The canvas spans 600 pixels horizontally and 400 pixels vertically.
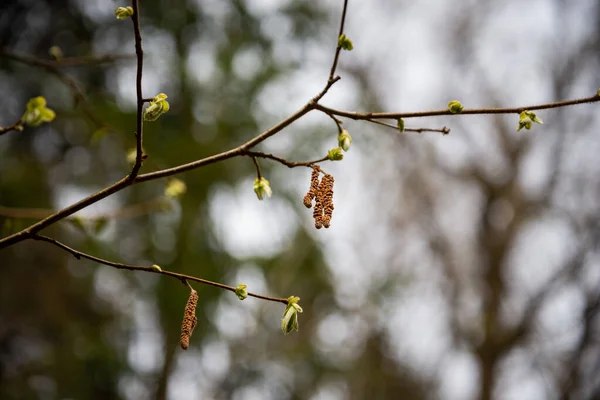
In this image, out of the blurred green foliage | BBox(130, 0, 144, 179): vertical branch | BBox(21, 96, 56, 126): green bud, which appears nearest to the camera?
BBox(130, 0, 144, 179): vertical branch

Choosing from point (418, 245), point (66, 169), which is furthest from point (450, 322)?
point (66, 169)

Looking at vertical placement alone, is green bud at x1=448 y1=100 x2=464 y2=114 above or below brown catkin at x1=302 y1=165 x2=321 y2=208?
above

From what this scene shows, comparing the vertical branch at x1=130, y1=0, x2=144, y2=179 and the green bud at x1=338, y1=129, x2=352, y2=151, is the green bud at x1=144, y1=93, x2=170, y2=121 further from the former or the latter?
the green bud at x1=338, y1=129, x2=352, y2=151

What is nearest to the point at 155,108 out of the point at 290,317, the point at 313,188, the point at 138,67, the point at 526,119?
the point at 138,67

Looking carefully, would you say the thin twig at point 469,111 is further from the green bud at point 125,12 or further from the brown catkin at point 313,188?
the green bud at point 125,12

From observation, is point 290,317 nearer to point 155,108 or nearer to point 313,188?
point 313,188

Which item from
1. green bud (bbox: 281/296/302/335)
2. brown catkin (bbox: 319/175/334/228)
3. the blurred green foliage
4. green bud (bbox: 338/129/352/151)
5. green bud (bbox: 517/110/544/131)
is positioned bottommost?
green bud (bbox: 281/296/302/335)

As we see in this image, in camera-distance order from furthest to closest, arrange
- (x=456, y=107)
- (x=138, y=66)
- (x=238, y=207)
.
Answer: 1. (x=238, y=207)
2. (x=456, y=107)
3. (x=138, y=66)

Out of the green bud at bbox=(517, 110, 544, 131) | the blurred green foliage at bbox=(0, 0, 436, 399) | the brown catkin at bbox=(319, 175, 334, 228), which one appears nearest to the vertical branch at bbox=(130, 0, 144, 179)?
the brown catkin at bbox=(319, 175, 334, 228)

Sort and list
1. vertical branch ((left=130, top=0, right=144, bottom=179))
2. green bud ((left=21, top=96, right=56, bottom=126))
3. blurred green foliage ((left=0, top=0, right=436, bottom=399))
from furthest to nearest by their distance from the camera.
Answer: blurred green foliage ((left=0, top=0, right=436, bottom=399)) < green bud ((left=21, top=96, right=56, bottom=126)) < vertical branch ((left=130, top=0, right=144, bottom=179))

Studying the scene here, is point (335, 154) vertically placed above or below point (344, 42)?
below

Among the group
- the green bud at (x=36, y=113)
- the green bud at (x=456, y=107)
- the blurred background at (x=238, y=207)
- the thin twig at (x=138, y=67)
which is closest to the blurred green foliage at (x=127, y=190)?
the blurred background at (x=238, y=207)
